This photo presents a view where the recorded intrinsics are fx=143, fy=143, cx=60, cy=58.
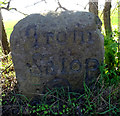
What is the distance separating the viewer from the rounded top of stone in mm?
1907

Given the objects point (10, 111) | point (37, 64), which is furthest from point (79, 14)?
point (10, 111)

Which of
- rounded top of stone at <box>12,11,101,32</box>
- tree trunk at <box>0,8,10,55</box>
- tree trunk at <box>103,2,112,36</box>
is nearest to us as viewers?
rounded top of stone at <box>12,11,101,32</box>

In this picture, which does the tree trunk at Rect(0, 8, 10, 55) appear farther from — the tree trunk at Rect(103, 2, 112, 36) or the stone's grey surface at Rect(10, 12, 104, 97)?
the tree trunk at Rect(103, 2, 112, 36)

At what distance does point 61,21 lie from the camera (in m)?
1.92

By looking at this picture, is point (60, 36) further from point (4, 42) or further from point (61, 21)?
point (4, 42)

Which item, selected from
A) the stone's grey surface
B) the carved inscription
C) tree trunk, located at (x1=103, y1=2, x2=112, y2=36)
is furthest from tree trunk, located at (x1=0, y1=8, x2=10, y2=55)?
tree trunk, located at (x1=103, y1=2, x2=112, y2=36)

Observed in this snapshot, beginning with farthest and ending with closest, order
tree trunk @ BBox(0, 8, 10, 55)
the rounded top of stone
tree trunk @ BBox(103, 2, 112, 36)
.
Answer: tree trunk @ BBox(103, 2, 112, 36)
tree trunk @ BBox(0, 8, 10, 55)
the rounded top of stone

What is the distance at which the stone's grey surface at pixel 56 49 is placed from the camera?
6.29 ft

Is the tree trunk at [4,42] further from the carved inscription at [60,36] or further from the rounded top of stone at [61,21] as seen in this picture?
the carved inscription at [60,36]

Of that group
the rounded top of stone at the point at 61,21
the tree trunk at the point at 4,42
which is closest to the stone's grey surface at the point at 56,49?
the rounded top of stone at the point at 61,21

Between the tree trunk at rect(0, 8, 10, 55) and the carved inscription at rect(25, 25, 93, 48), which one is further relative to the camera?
the tree trunk at rect(0, 8, 10, 55)

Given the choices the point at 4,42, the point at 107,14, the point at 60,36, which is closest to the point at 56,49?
the point at 60,36

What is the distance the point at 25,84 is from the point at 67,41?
896mm

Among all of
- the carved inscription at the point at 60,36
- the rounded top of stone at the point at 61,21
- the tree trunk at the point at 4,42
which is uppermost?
the rounded top of stone at the point at 61,21
